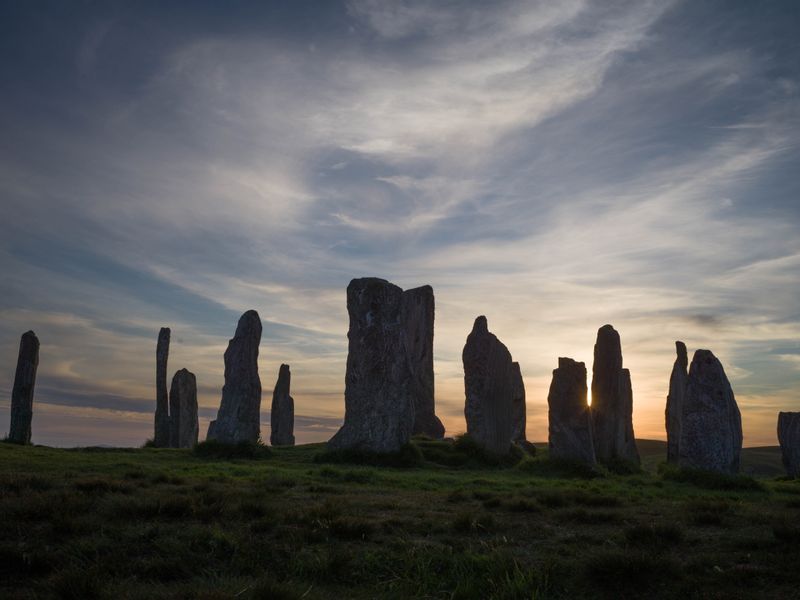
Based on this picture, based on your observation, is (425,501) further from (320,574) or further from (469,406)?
(469,406)

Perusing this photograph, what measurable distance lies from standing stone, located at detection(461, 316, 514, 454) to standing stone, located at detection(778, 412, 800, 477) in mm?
12522

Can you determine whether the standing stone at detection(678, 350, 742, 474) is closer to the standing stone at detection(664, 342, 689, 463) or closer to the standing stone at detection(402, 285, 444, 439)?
the standing stone at detection(664, 342, 689, 463)

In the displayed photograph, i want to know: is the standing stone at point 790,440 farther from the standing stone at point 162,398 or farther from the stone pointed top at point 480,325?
the standing stone at point 162,398

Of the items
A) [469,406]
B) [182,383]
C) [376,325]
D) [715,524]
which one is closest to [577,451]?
[469,406]

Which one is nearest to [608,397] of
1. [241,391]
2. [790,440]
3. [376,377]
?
[376,377]

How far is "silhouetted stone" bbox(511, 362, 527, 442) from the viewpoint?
3934 centimetres

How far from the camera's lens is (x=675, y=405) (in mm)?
30469

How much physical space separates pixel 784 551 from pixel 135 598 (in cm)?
771

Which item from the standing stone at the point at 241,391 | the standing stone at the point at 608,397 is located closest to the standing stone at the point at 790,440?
the standing stone at the point at 608,397

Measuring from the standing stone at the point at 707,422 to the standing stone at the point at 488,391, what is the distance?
8.15 m

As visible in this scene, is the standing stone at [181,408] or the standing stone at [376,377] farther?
the standing stone at [181,408]

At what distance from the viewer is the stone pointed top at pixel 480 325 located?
29.4 metres

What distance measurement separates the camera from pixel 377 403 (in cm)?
2483

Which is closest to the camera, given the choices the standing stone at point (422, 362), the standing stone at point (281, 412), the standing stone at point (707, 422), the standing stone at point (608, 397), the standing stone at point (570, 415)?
the standing stone at point (707, 422)
